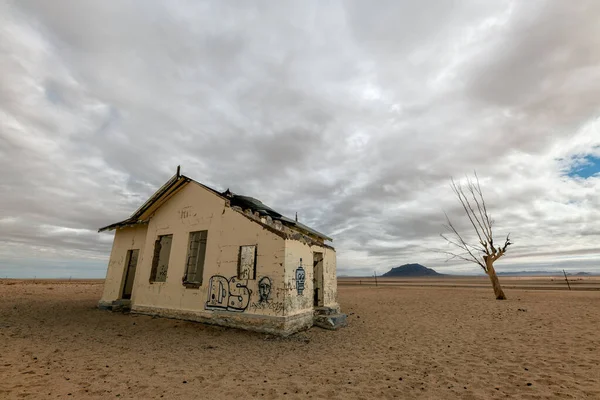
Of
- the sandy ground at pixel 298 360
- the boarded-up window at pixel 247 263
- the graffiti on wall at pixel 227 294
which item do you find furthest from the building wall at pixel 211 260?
the sandy ground at pixel 298 360

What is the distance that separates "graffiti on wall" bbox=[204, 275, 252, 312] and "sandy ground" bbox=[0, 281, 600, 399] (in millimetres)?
840

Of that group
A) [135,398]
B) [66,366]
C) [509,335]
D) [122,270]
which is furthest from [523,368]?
[122,270]

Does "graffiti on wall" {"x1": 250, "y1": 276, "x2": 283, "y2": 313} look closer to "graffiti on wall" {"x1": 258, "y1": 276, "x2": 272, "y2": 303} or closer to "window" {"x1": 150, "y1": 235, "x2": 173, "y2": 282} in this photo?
"graffiti on wall" {"x1": 258, "y1": 276, "x2": 272, "y2": 303}

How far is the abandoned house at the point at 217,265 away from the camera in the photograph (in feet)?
32.8

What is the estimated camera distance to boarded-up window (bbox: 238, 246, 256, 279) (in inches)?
409

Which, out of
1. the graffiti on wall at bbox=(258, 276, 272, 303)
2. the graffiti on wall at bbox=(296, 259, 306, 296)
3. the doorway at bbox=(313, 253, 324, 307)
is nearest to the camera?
the graffiti on wall at bbox=(258, 276, 272, 303)

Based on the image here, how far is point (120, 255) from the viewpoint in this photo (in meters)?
15.6

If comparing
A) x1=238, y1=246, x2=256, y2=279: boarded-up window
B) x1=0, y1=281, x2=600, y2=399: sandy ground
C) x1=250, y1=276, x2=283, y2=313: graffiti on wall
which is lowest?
x1=0, y1=281, x2=600, y2=399: sandy ground

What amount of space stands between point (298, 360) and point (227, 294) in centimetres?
454

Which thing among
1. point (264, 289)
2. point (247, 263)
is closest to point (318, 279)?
point (264, 289)

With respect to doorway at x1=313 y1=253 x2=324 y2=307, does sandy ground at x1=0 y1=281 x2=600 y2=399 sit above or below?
below

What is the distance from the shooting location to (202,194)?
1263 cm

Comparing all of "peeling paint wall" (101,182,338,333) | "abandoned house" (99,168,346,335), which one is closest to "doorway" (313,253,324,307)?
"abandoned house" (99,168,346,335)

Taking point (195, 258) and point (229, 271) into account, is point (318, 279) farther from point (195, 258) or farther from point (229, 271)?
point (195, 258)
